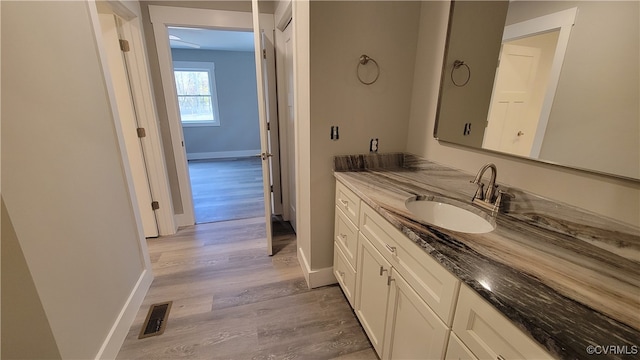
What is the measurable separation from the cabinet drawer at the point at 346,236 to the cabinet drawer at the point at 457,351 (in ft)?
2.39

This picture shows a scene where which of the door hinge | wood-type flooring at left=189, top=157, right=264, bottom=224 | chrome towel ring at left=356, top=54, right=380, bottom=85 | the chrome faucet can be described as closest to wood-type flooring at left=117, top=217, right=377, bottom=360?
wood-type flooring at left=189, top=157, right=264, bottom=224

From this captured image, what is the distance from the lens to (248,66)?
6.05m

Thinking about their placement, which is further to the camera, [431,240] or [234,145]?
[234,145]

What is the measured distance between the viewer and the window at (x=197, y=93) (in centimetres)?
584

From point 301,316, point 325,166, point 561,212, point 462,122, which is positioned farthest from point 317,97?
point 301,316

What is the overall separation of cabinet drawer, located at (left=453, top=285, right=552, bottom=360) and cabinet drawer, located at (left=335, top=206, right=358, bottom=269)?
77 cm

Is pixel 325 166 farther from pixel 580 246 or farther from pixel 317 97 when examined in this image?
pixel 580 246

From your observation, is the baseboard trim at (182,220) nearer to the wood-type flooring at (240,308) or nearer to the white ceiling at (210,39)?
the wood-type flooring at (240,308)

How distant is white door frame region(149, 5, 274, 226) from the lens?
2.34 metres

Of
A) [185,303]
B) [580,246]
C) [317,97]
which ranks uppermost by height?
[317,97]

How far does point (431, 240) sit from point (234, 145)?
6.29m

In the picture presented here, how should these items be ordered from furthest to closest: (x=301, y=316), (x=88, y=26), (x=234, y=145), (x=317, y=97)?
(x=234, y=145)
(x=301, y=316)
(x=317, y=97)
(x=88, y=26)

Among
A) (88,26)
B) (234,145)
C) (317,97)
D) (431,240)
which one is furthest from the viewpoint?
(234,145)

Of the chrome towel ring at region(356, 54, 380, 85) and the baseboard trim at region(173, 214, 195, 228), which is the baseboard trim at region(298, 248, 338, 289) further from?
the baseboard trim at region(173, 214, 195, 228)
